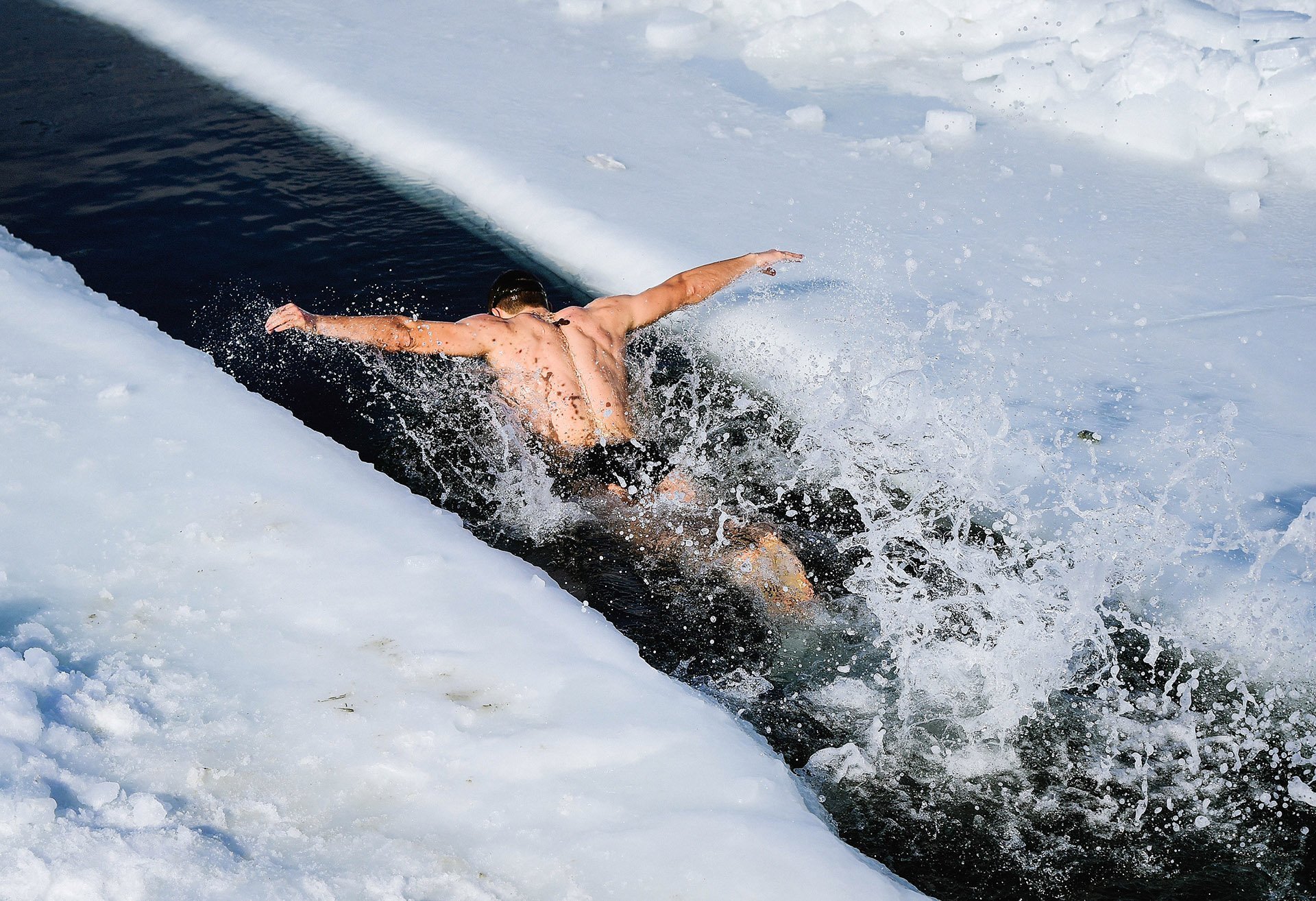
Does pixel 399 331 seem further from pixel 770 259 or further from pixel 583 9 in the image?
pixel 583 9

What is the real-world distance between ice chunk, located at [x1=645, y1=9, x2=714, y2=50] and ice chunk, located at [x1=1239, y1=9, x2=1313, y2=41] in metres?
3.76

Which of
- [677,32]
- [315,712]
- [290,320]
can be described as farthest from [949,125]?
[315,712]

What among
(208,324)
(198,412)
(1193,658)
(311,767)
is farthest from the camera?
(208,324)

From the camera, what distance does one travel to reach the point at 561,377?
4.19 m

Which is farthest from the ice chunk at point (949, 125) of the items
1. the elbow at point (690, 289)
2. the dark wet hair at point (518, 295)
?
the dark wet hair at point (518, 295)

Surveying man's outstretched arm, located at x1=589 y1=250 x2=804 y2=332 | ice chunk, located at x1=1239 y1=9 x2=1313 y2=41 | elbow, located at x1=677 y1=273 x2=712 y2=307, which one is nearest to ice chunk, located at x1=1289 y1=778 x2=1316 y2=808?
man's outstretched arm, located at x1=589 y1=250 x2=804 y2=332

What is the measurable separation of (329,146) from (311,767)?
5.27 meters

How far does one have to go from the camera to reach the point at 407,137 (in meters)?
6.76

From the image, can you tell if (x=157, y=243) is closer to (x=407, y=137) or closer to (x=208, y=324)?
(x=208, y=324)

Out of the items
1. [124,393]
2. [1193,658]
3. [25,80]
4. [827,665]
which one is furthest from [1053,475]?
[25,80]

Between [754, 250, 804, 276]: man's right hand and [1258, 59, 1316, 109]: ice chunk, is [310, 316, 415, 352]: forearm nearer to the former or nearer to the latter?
[754, 250, 804, 276]: man's right hand

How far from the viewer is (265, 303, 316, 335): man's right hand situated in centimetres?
390

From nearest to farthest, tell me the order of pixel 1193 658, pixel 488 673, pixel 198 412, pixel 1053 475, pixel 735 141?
1. pixel 488 673
2. pixel 1193 658
3. pixel 198 412
4. pixel 1053 475
5. pixel 735 141

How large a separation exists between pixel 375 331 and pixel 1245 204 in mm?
4853
